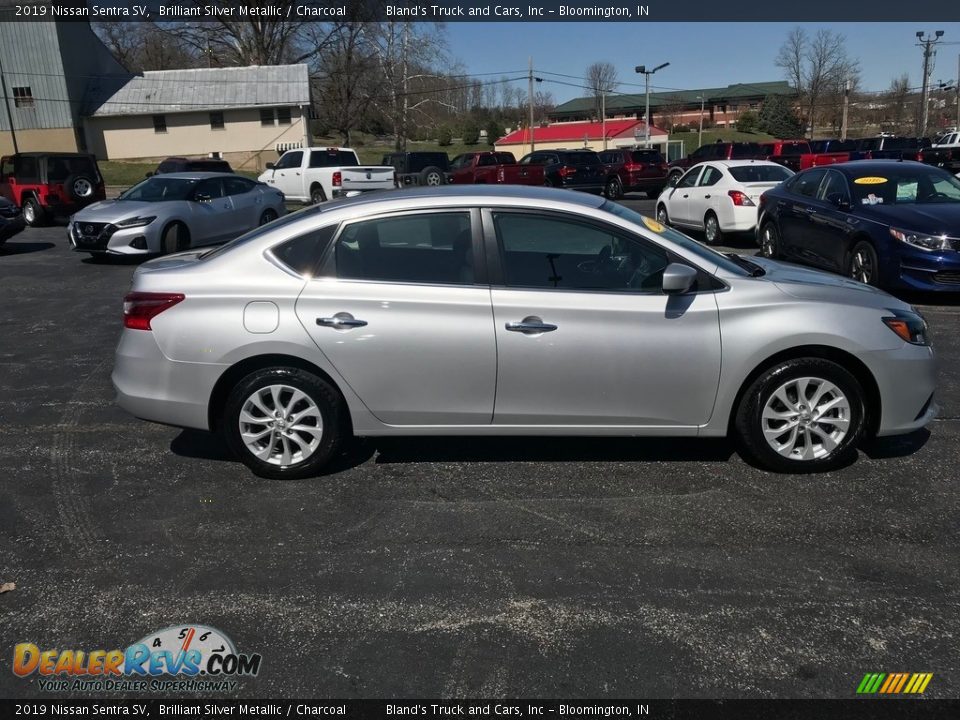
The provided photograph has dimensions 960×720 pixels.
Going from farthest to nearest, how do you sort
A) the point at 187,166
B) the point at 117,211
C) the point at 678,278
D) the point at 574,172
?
the point at 574,172
the point at 187,166
the point at 117,211
the point at 678,278

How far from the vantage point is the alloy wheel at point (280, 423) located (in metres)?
4.59

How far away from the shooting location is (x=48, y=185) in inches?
801

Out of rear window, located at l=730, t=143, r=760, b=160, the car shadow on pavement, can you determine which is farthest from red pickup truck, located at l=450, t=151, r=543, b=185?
the car shadow on pavement

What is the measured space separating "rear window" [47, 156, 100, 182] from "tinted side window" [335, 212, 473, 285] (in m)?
19.2

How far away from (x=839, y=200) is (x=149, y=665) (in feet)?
31.6

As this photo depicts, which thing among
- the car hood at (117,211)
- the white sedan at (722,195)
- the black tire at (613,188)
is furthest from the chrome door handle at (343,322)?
the black tire at (613,188)

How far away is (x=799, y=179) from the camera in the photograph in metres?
11.4

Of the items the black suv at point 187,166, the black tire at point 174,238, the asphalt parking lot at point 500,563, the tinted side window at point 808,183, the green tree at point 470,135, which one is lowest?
the asphalt parking lot at point 500,563

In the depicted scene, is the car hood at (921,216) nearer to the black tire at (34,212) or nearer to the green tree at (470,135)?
the black tire at (34,212)

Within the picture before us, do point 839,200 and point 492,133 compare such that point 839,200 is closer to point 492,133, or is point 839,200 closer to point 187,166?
point 187,166

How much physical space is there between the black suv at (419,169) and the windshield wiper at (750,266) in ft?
70.6

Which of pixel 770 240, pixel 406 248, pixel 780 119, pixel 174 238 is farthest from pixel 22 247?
pixel 780 119

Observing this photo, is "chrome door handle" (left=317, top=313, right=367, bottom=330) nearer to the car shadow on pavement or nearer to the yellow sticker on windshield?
the yellow sticker on windshield

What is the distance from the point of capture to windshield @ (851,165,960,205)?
970 centimetres
